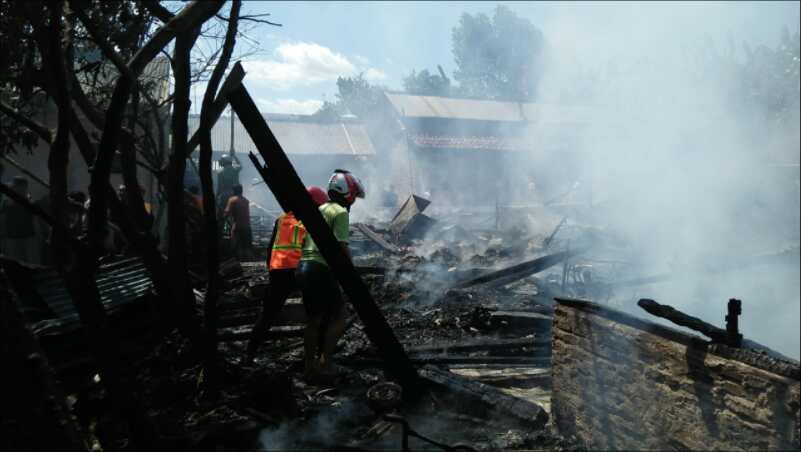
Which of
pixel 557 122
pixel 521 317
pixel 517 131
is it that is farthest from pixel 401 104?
pixel 521 317

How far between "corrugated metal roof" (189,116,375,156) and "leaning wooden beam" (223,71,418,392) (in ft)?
77.7

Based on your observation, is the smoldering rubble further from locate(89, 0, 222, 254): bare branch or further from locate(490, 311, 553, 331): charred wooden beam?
locate(89, 0, 222, 254): bare branch

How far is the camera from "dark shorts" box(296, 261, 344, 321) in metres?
4.93

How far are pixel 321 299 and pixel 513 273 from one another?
15.8 feet

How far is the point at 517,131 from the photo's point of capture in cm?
2855

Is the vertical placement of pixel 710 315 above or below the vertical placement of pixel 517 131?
below

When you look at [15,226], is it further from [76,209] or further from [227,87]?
[227,87]

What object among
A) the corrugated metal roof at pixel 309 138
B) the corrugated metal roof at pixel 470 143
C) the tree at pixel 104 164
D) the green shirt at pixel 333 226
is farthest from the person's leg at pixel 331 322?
the corrugated metal roof at pixel 309 138

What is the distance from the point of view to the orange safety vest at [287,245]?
18.1 feet

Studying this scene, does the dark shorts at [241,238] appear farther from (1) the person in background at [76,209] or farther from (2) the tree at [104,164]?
(2) the tree at [104,164]

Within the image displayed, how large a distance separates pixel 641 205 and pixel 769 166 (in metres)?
5.98

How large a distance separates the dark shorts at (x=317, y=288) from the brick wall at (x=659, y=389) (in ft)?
6.92

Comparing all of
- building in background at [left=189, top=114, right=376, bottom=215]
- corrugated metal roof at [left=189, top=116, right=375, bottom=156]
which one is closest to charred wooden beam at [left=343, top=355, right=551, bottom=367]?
building in background at [left=189, top=114, right=376, bottom=215]

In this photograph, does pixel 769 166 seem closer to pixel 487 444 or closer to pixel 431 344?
pixel 431 344
